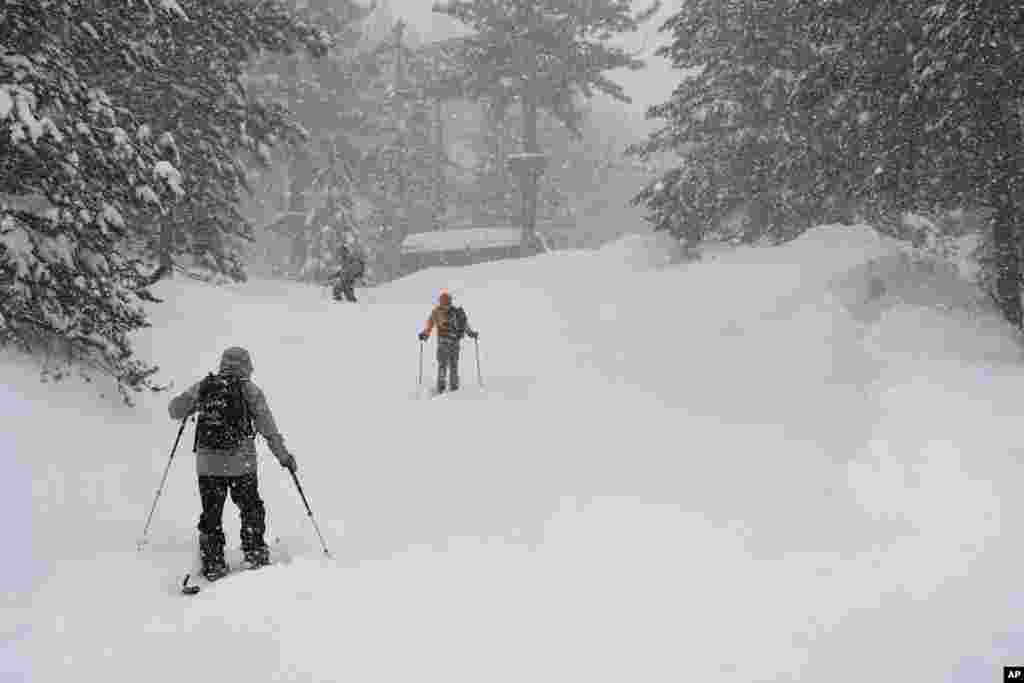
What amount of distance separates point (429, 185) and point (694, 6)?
25208mm

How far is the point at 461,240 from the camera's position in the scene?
3541 centimetres

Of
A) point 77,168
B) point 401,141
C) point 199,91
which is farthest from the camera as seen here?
point 401,141

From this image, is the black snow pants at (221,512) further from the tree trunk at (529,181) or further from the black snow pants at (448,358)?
the tree trunk at (529,181)

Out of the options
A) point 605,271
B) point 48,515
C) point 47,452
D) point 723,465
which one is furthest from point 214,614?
point 605,271

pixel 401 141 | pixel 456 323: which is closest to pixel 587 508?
pixel 456 323

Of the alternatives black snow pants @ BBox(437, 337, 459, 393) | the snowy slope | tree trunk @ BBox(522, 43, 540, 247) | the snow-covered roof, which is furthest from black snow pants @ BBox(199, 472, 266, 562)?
the snow-covered roof

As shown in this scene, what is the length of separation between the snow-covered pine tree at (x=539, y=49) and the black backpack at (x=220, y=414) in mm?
26941

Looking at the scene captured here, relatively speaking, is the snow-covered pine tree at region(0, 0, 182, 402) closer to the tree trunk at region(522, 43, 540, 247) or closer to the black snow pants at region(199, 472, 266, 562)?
the black snow pants at region(199, 472, 266, 562)

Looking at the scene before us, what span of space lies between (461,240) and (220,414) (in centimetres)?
2908

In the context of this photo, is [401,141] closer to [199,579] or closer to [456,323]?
[456,323]

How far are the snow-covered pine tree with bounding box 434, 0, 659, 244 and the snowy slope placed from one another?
18.2 meters

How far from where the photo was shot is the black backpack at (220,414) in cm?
676

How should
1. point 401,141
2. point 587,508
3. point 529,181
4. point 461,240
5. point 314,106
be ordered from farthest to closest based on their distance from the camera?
point 401,141 < point 314,106 < point 461,240 < point 529,181 < point 587,508

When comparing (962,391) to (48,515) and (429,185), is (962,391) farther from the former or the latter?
(429,185)
